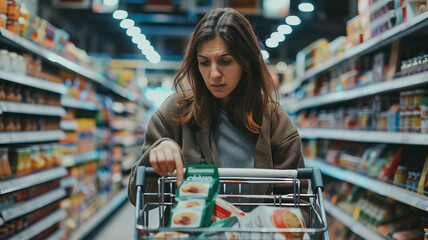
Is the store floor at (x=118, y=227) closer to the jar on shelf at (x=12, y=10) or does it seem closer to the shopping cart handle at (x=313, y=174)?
the jar on shelf at (x=12, y=10)

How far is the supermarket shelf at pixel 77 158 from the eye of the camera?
4281 millimetres

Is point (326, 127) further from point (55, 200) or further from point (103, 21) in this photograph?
point (103, 21)

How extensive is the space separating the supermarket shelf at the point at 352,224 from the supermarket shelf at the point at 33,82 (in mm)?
2822

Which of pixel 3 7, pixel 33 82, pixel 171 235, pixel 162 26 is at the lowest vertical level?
pixel 171 235

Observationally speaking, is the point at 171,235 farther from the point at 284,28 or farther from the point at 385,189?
the point at 284,28

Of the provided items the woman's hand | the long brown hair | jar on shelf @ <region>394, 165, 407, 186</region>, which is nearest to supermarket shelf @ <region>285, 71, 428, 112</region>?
jar on shelf @ <region>394, 165, 407, 186</region>

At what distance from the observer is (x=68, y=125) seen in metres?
4.35

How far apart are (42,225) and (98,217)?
1711mm

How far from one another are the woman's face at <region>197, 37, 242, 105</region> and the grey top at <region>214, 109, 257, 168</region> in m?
0.23

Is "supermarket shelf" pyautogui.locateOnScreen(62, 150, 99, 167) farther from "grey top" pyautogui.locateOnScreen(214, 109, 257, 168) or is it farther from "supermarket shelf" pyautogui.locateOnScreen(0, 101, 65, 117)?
"grey top" pyautogui.locateOnScreen(214, 109, 257, 168)

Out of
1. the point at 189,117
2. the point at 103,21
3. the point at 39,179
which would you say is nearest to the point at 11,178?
the point at 39,179

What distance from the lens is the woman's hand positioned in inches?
43.8

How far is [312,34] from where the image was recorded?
38.9 feet

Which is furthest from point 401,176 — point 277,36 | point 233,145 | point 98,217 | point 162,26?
point 162,26
